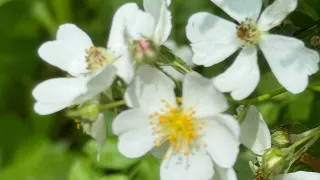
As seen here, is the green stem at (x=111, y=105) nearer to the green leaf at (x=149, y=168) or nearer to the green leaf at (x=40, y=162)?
the green leaf at (x=149, y=168)

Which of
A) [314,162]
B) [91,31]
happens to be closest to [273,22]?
[314,162]

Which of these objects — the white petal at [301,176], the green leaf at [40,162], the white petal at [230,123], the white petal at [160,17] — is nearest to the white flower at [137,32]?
the white petal at [160,17]

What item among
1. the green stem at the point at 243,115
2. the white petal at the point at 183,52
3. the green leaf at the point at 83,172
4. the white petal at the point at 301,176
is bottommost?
the green leaf at the point at 83,172

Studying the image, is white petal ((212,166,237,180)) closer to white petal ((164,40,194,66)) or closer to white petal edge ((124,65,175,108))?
white petal edge ((124,65,175,108))

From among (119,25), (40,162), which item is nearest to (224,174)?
(119,25)

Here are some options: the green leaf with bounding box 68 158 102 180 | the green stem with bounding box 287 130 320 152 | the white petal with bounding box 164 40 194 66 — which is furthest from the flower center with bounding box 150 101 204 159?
the green leaf with bounding box 68 158 102 180

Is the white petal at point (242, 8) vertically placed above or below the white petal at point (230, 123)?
above

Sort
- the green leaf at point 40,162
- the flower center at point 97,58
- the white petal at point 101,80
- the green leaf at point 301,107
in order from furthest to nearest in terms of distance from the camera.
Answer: the green leaf at point 40,162 < the green leaf at point 301,107 < the flower center at point 97,58 < the white petal at point 101,80
